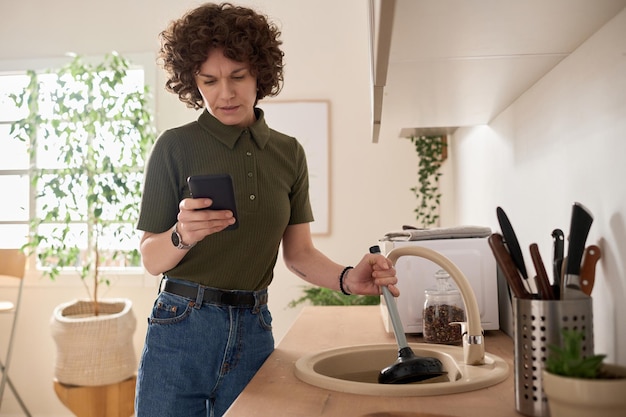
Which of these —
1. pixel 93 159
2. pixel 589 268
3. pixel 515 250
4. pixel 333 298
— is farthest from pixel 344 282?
pixel 93 159

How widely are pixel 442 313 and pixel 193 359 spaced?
557 millimetres

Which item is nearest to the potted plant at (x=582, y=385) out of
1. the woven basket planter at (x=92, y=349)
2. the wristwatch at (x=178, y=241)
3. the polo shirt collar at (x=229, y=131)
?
the wristwatch at (x=178, y=241)

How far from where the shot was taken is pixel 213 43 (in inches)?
54.7

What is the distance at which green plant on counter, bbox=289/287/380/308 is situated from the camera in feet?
11.3

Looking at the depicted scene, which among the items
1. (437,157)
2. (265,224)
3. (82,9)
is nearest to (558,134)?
(265,224)

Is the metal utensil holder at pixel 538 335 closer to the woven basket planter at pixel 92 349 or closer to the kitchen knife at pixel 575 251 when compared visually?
the kitchen knife at pixel 575 251

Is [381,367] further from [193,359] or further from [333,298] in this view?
[333,298]

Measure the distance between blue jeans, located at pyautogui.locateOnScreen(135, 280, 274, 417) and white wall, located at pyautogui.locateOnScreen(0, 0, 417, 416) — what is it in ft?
8.68

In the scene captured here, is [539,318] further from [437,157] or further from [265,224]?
[437,157]

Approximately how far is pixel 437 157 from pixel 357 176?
830mm

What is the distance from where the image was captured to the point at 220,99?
54.3 inches

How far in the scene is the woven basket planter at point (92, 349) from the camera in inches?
137

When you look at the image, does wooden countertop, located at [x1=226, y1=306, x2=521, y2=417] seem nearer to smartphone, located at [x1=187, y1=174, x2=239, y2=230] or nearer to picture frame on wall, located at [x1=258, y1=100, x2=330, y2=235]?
smartphone, located at [x1=187, y1=174, x2=239, y2=230]

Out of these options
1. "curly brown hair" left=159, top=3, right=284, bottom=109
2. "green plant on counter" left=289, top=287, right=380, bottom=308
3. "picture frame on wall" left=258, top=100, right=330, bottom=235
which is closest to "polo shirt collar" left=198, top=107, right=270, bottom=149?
"curly brown hair" left=159, top=3, right=284, bottom=109
